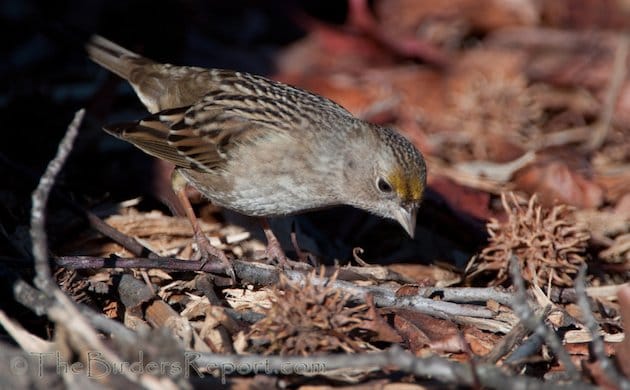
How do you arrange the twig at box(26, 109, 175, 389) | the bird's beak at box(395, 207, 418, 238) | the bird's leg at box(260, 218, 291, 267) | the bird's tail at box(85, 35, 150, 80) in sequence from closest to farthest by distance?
the twig at box(26, 109, 175, 389)
the bird's beak at box(395, 207, 418, 238)
the bird's leg at box(260, 218, 291, 267)
the bird's tail at box(85, 35, 150, 80)

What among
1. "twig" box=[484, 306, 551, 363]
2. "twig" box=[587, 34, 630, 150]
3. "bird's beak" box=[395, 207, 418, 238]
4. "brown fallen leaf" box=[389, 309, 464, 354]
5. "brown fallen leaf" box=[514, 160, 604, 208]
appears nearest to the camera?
"twig" box=[484, 306, 551, 363]

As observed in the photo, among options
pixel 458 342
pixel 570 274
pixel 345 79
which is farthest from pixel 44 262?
pixel 345 79

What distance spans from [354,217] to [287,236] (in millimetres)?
552

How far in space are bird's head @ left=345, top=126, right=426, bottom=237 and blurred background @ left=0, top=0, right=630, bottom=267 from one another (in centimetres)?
68

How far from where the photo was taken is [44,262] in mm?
3252

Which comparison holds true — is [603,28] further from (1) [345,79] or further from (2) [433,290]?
(2) [433,290]

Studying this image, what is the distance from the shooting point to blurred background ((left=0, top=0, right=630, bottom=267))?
5.59 m

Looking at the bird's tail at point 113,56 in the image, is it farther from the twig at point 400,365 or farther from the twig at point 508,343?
the twig at point 508,343

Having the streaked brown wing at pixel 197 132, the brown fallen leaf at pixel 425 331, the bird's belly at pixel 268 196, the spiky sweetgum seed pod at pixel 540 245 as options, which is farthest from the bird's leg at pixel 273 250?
the spiky sweetgum seed pod at pixel 540 245

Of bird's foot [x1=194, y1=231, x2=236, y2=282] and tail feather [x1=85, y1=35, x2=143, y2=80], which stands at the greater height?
tail feather [x1=85, y1=35, x2=143, y2=80]

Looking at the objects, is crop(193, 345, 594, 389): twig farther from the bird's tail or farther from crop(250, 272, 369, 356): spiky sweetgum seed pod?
the bird's tail

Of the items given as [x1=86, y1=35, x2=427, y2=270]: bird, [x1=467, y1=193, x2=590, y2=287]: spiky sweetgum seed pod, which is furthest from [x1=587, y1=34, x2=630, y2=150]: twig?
[x1=86, y1=35, x2=427, y2=270]: bird

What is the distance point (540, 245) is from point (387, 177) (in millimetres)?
872

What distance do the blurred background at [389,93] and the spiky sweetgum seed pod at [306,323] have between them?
1698 millimetres
